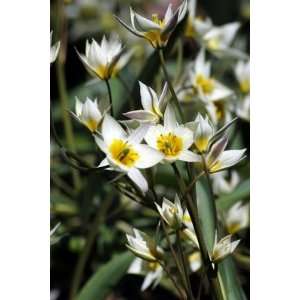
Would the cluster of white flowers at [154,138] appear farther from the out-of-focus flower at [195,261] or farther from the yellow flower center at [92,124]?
the out-of-focus flower at [195,261]

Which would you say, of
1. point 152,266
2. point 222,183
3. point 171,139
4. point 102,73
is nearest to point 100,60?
point 102,73

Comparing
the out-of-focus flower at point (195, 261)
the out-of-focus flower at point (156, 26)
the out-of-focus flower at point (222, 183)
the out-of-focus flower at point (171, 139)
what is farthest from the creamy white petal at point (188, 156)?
the out-of-focus flower at point (222, 183)

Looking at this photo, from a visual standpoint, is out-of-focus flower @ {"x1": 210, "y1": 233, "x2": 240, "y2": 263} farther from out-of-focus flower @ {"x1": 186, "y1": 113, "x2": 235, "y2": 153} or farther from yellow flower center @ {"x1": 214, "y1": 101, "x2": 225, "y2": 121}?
yellow flower center @ {"x1": 214, "y1": 101, "x2": 225, "y2": 121}

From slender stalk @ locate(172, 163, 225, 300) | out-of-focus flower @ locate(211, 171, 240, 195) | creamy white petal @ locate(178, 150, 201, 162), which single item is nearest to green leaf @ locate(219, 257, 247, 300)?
slender stalk @ locate(172, 163, 225, 300)

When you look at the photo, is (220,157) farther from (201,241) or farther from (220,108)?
(220,108)

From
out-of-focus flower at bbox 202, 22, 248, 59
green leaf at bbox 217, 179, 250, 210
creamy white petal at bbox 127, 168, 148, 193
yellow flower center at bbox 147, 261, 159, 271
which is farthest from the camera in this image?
out-of-focus flower at bbox 202, 22, 248, 59
